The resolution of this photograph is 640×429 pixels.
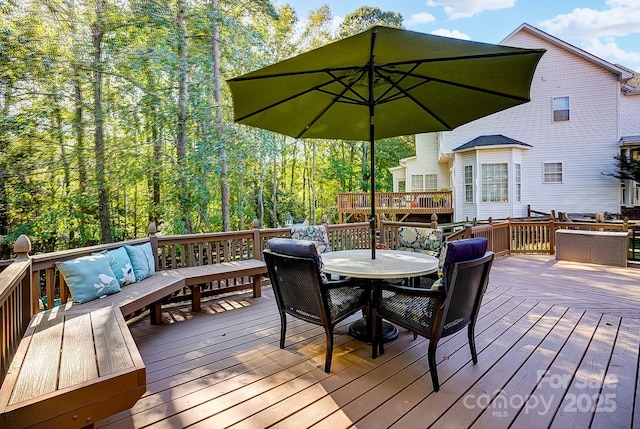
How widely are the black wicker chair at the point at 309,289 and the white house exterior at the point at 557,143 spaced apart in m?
10.5

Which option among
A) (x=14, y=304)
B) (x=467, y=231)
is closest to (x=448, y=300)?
(x=14, y=304)

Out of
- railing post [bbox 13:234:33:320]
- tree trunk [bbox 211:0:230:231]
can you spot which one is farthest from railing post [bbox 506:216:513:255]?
railing post [bbox 13:234:33:320]

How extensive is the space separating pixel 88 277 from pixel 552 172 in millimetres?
13634

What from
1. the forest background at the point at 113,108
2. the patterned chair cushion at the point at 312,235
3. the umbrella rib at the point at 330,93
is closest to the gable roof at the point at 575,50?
the forest background at the point at 113,108

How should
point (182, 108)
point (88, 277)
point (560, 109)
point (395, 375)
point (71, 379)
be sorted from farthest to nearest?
point (560, 109)
point (182, 108)
point (88, 277)
point (395, 375)
point (71, 379)

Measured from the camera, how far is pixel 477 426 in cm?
195

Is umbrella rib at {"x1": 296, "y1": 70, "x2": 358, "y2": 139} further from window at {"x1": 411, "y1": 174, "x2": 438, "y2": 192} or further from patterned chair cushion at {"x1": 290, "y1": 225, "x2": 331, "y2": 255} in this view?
window at {"x1": 411, "y1": 174, "x2": 438, "y2": 192}

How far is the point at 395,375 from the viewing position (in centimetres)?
254

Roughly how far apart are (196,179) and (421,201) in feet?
28.8

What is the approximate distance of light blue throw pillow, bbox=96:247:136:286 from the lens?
343 cm

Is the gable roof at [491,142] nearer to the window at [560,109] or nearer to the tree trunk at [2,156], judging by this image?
the window at [560,109]

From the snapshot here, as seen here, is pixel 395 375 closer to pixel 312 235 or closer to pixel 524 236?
pixel 312 235

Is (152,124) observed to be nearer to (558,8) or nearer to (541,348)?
(541,348)

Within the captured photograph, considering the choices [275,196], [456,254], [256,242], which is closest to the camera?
[456,254]
